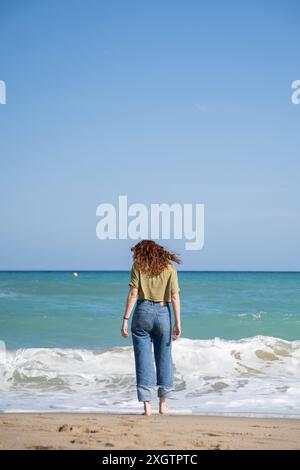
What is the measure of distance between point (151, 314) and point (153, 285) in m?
0.24

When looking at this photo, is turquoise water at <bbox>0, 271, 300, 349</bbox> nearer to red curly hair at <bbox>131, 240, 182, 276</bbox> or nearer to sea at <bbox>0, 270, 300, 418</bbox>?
sea at <bbox>0, 270, 300, 418</bbox>

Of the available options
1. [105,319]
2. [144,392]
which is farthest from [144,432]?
[105,319]

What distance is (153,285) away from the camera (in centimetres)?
529

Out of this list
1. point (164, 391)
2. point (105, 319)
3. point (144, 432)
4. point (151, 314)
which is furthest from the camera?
point (105, 319)

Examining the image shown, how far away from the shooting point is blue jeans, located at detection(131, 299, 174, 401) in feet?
17.3

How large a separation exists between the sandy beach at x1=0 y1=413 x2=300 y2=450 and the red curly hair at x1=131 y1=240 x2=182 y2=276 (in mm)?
1204

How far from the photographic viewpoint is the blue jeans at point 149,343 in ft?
17.3

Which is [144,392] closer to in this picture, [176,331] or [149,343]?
[149,343]

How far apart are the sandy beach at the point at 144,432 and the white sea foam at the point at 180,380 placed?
785 millimetres

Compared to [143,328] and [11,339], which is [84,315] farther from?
[143,328]

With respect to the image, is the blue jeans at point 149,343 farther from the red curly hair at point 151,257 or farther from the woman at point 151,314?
the red curly hair at point 151,257

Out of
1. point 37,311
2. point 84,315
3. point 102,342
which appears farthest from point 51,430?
point 37,311

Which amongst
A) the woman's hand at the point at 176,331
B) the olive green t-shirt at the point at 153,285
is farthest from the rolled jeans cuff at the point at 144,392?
the olive green t-shirt at the point at 153,285
